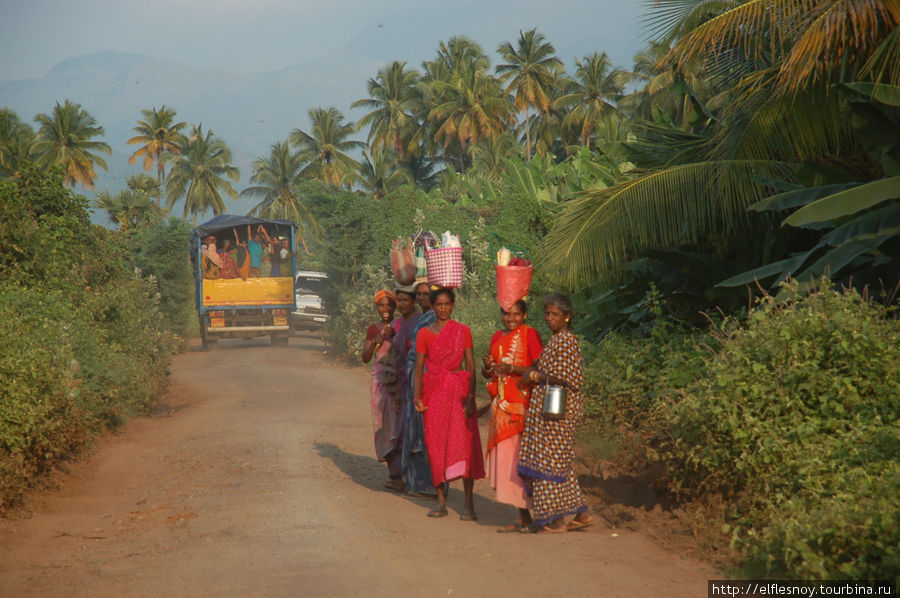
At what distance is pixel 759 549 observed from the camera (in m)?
5.00

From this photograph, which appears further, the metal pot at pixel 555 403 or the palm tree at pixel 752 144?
the palm tree at pixel 752 144

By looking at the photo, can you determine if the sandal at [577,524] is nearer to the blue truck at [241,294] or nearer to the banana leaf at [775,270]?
the banana leaf at [775,270]

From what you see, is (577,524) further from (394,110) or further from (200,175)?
(200,175)

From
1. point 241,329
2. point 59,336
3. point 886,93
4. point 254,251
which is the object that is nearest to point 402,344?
point 59,336

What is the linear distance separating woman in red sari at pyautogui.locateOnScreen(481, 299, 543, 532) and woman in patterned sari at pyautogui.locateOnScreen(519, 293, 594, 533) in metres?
0.11

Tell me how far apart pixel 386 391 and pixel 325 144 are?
170 ft

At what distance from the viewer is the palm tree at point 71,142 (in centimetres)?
5241

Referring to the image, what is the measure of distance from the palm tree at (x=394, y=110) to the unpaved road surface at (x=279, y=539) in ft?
137

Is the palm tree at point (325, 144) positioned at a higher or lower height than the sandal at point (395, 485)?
higher

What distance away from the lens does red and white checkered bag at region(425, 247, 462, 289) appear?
288 inches

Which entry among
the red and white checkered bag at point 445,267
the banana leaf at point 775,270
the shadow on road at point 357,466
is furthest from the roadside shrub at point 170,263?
the banana leaf at point 775,270

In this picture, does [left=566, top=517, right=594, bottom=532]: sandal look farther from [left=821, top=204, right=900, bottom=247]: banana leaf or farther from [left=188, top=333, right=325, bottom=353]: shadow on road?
[left=188, top=333, right=325, bottom=353]: shadow on road

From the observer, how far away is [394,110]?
51.4 m

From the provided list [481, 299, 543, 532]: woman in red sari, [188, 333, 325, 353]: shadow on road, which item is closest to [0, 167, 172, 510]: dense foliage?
[481, 299, 543, 532]: woman in red sari
